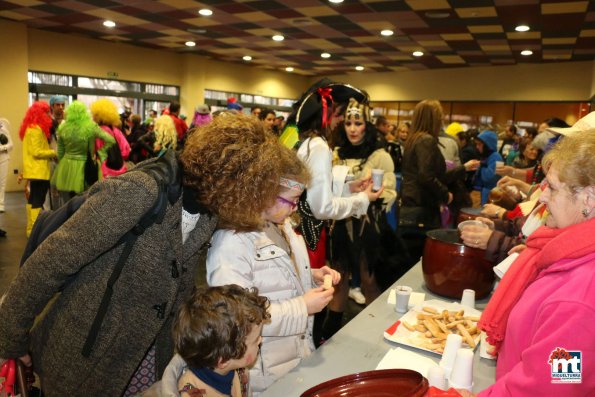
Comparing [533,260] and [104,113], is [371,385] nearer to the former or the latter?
[533,260]

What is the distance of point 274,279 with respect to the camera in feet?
4.60

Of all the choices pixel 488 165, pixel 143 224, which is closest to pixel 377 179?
pixel 143 224

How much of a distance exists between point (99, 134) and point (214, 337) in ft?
13.7

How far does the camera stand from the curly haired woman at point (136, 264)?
3.91 feet

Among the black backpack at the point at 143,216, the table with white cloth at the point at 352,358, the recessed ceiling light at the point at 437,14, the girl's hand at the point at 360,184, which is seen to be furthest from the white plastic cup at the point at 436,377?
the recessed ceiling light at the point at 437,14

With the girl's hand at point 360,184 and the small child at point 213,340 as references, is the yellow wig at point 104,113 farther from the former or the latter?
the small child at point 213,340

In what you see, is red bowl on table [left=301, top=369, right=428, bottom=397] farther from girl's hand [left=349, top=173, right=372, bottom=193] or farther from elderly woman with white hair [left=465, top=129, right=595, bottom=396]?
girl's hand [left=349, top=173, right=372, bottom=193]

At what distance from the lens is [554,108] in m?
11.3

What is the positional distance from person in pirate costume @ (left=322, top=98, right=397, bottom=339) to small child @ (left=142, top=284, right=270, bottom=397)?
1.95 m

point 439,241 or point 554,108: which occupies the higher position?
point 554,108

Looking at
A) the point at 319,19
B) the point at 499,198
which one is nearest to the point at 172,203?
the point at 499,198

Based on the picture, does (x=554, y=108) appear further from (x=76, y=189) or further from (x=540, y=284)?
(x=540, y=284)

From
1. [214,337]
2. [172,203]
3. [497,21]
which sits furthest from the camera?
[497,21]

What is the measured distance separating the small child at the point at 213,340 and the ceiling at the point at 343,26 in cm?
576
